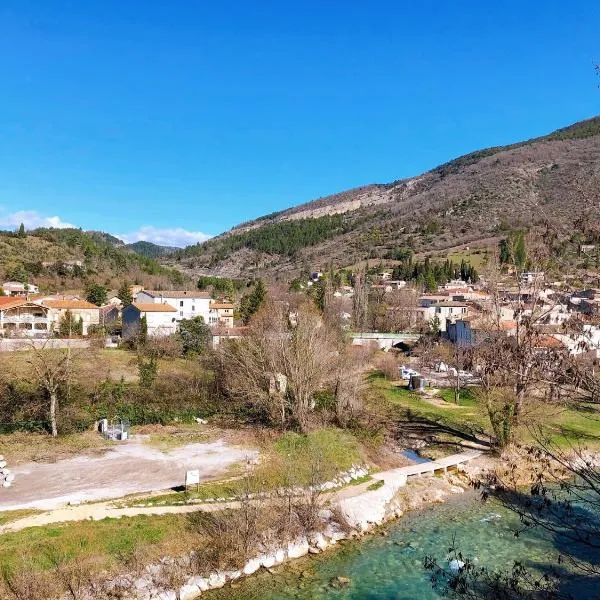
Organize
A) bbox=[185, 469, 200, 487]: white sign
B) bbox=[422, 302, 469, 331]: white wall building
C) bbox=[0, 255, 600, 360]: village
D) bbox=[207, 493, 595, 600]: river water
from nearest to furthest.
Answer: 1. bbox=[207, 493, 595, 600]: river water
2. bbox=[185, 469, 200, 487]: white sign
3. bbox=[0, 255, 600, 360]: village
4. bbox=[422, 302, 469, 331]: white wall building

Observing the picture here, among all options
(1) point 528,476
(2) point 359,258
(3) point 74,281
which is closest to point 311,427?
(1) point 528,476

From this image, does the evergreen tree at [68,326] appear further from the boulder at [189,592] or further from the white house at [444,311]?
the boulder at [189,592]

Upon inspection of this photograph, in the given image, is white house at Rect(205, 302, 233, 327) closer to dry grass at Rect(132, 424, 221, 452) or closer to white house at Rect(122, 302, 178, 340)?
white house at Rect(122, 302, 178, 340)

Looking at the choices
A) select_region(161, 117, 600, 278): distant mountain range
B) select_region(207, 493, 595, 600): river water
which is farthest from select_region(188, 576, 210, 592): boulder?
select_region(161, 117, 600, 278): distant mountain range

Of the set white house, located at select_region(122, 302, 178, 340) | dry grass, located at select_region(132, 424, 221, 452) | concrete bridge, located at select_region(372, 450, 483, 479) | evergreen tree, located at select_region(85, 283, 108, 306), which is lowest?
concrete bridge, located at select_region(372, 450, 483, 479)

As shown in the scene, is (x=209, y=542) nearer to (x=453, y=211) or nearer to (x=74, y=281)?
(x=74, y=281)

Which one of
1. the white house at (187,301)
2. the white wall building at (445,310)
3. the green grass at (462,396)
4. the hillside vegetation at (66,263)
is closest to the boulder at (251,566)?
the green grass at (462,396)

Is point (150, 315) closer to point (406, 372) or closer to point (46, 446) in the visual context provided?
point (406, 372)
